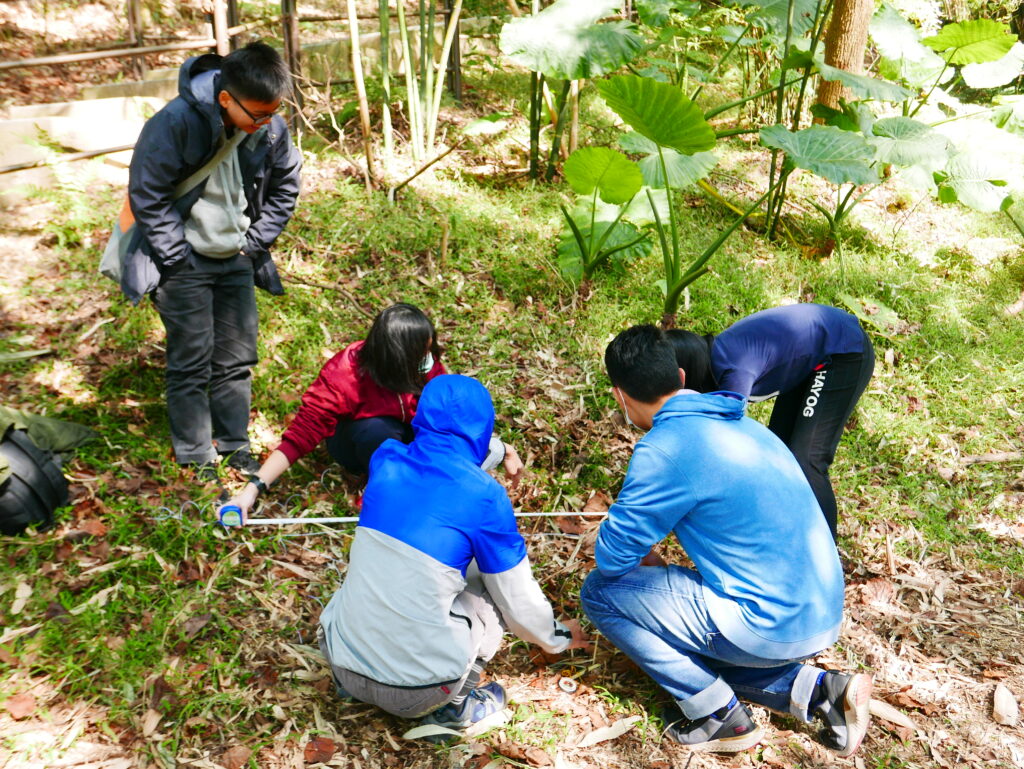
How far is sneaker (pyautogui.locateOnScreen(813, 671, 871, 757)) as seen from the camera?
2.58m

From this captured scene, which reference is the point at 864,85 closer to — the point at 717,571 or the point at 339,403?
Result: the point at 717,571

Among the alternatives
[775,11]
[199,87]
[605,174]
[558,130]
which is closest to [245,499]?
[199,87]

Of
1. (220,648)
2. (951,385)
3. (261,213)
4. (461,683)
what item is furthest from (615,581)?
(951,385)

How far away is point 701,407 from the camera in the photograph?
253cm

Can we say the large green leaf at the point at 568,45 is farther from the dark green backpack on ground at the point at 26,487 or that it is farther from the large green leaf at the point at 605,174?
the dark green backpack on ground at the point at 26,487

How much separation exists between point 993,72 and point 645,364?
554 centimetres

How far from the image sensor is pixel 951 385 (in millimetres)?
4926

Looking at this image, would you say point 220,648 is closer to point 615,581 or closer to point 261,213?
point 615,581

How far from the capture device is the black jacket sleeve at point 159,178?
288 centimetres

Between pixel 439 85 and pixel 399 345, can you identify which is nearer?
pixel 399 345

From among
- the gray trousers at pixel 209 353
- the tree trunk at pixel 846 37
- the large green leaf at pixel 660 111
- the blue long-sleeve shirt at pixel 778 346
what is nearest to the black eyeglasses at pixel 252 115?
the gray trousers at pixel 209 353

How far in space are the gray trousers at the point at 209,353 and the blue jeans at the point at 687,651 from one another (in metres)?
1.91

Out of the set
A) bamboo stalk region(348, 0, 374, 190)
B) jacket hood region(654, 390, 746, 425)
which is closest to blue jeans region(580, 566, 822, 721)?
jacket hood region(654, 390, 746, 425)

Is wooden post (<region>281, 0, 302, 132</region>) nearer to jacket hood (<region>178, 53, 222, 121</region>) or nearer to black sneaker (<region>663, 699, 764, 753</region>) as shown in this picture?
jacket hood (<region>178, 53, 222, 121</region>)
